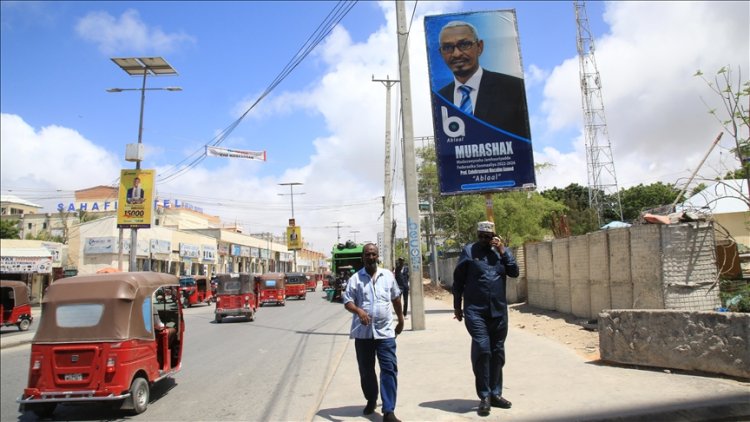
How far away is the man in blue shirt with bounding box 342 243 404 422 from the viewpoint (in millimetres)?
Result: 5355

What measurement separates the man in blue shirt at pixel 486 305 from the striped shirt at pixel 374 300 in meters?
0.70

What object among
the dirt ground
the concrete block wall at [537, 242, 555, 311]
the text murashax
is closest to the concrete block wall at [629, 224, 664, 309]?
the dirt ground

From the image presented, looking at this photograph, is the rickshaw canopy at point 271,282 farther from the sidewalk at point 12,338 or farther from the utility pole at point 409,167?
the utility pole at point 409,167

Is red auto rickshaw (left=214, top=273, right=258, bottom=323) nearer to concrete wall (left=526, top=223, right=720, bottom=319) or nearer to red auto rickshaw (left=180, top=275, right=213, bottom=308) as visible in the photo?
concrete wall (left=526, top=223, right=720, bottom=319)

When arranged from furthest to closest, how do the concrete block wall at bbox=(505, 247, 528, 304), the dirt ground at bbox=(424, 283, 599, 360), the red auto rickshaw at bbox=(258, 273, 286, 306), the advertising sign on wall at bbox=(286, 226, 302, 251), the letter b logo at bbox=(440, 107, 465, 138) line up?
the advertising sign on wall at bbox=(286, 226, 302, 251) → the red auto rickshaw at bbox=(258, 273, 286, 306) → the concrete block wall at bbox=(505, 247, 528, 304) → the letter b logo at bbox=(440, 107, 465, 138) → the dirt ground at bbox=(424, 283, 599, 360)

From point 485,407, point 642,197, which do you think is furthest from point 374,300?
point 642,197

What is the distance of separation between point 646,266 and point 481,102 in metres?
6.28

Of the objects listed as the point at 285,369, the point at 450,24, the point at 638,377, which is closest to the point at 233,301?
the point at 285,369

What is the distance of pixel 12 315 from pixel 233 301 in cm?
813

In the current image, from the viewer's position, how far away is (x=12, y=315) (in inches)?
786

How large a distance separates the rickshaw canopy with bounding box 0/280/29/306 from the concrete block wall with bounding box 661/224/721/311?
71.5 ft

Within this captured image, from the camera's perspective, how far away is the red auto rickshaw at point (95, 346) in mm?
6520

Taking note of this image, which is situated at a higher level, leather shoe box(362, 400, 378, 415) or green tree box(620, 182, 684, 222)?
green tree box(620, 182, 684, 222)

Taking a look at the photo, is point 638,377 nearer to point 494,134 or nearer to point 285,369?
point 285,369
